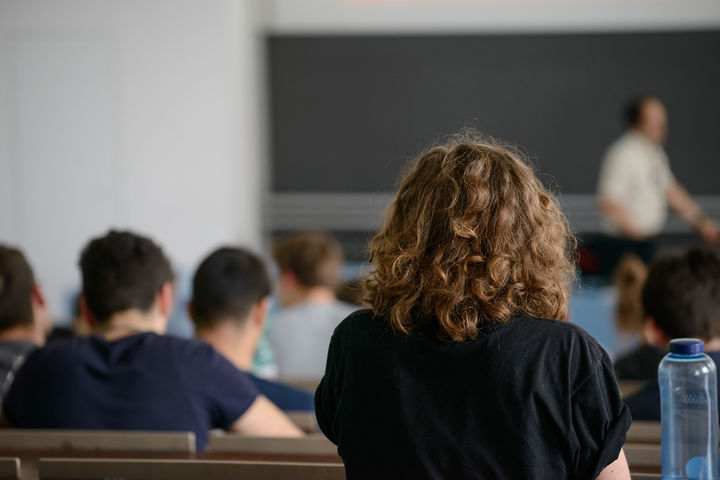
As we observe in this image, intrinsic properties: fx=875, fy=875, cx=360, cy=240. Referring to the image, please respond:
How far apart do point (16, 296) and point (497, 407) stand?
5.81 feet

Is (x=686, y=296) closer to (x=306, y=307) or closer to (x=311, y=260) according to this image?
(x=306, y=307)

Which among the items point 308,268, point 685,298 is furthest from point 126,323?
point 308,268

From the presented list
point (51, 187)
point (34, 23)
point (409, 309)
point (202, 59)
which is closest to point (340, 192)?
point (202, 59)

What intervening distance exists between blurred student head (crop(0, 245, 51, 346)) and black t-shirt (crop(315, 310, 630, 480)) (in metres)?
1.59

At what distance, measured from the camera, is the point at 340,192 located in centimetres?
796

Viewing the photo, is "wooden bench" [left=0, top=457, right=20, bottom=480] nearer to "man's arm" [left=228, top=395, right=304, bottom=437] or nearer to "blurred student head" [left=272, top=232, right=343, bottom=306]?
"man's arm" [left=228, top=395, right=304, bottom=437]

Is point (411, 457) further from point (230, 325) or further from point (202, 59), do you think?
point (202, 59)

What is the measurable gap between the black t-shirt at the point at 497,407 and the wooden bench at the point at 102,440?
1.63 ft

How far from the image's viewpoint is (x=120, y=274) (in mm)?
2201

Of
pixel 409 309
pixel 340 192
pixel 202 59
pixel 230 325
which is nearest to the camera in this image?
pixel 409 309

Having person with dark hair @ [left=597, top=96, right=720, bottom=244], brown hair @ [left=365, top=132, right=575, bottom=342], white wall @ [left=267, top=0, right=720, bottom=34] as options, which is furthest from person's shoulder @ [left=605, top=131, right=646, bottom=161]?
brown hair @ [left=365, top=132, right=575, bottom=342]

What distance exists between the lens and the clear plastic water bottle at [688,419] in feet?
4.40

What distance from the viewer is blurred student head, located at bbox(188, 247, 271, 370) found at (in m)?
2.50

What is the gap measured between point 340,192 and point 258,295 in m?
5.44
